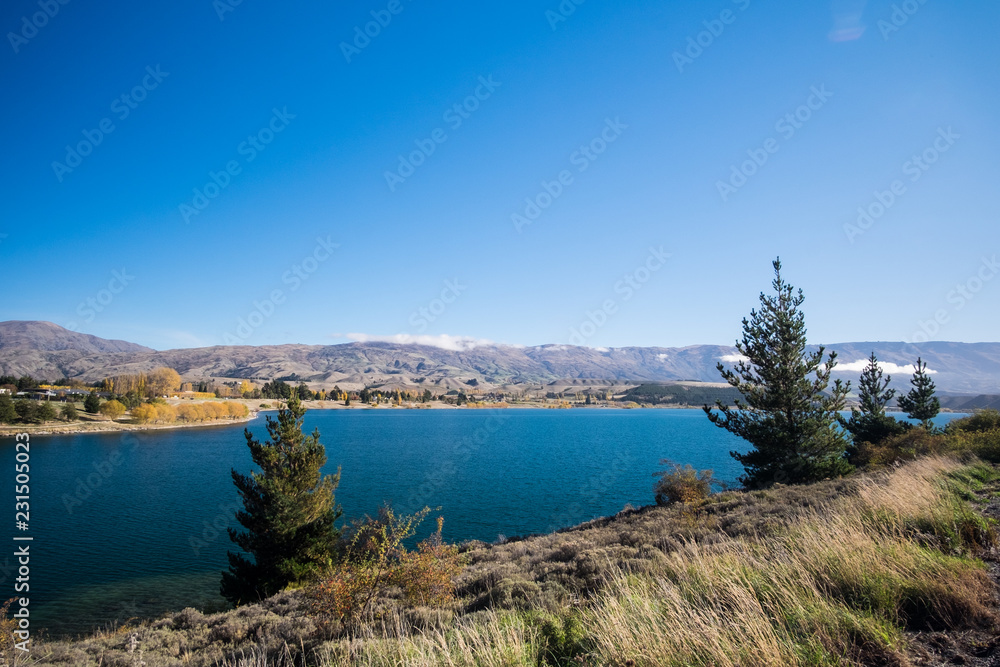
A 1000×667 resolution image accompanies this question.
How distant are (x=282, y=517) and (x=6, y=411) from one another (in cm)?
9608

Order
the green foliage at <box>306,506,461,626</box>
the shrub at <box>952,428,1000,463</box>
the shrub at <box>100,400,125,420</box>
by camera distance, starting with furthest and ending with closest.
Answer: the shrub at <box>100,400,125,420</box>
the shrub at <box>952,428,1000,463</box>
the green foliage at <box>306,506,461,626</box>

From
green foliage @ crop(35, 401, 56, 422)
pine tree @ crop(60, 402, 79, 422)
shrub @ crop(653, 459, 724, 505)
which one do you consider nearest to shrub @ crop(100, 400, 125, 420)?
pine tree @ crop(60, 402, 79, 422)

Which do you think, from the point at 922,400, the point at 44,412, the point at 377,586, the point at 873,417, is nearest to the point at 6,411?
the point at 44,412

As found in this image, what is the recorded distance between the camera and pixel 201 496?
39.3 meters

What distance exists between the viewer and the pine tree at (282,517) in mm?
17953

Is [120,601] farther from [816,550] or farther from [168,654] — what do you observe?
[816,550]

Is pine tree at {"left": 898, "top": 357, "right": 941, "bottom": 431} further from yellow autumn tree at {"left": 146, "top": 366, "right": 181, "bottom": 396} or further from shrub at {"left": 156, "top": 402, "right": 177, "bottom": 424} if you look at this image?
yellow autumn tree at {"left": 146, "top": 366, "right": 181, "bottom": 396}

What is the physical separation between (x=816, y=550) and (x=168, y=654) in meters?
12.3

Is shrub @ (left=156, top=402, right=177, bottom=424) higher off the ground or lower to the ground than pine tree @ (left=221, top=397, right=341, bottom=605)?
lower

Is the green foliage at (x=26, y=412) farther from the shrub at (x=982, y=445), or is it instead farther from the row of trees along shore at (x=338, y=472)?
the shrub at (x=982, y=445)

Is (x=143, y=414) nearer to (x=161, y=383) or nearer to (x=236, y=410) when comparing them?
(x=236, y=410)

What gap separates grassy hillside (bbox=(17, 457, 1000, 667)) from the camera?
160 inches

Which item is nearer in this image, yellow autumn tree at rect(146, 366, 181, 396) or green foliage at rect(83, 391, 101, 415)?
green foliage at rect(83, 391, 101, 415)

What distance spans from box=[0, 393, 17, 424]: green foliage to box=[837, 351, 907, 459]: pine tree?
117m
